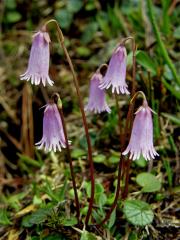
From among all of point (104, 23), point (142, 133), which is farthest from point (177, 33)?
point (142, 133)

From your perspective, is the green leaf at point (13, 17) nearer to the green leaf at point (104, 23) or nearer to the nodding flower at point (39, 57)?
the green leaf at point (104, 23)

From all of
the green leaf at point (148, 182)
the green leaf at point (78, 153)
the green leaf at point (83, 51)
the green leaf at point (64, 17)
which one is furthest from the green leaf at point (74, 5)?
the green leaf at point (148, 182)

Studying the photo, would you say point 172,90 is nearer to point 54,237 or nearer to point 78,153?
point 78,153

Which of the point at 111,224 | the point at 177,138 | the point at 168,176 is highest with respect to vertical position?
the point at 177,138

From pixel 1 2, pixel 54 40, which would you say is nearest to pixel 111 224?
pixel 54 40

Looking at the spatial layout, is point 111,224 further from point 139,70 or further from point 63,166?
point 139,70

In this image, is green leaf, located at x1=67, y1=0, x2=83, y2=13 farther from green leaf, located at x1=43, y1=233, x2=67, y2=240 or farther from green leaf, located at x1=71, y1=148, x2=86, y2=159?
green leaf, located at x1=43, y1=233, x2=67, y2=240
